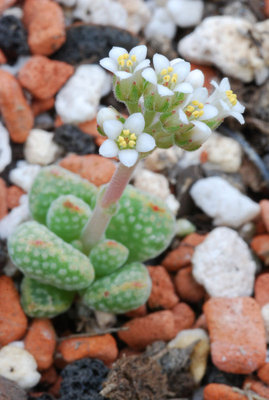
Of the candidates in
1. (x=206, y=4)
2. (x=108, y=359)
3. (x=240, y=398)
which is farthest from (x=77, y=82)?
(x=240, y=398)

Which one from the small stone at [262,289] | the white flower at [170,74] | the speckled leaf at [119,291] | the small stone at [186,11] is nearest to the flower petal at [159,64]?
the white flower at [170,74]

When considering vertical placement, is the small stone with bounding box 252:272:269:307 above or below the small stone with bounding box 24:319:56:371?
above

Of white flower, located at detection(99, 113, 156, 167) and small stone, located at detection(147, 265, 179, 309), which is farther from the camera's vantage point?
small stone, located at detection(147, 265, 179, 309)

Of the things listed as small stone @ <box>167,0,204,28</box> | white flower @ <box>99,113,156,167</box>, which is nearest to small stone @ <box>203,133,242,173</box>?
Result: small stone @ <box>167,0,204,28</box>

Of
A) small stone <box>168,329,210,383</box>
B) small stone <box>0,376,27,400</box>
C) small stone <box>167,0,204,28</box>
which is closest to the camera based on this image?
small stone <box>0,376,27,400</box>

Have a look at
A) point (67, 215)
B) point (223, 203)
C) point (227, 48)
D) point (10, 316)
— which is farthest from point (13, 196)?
point (227, 48)

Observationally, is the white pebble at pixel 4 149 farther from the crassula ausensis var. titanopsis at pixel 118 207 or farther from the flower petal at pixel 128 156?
the flower petal at pixel 128 156

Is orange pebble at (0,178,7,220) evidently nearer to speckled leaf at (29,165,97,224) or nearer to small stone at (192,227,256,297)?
speckled leaf at (29,165,97,224)
